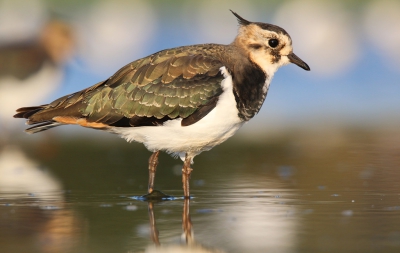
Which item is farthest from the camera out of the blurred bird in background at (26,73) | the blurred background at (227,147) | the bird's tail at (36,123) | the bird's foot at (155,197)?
the blurred bird in background at (26,73)

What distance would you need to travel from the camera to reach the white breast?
933cm

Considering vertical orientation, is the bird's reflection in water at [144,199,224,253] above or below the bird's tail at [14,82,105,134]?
below

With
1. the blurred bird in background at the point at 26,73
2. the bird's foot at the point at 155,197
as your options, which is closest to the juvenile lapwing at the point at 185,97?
the bird's foot at the point at 155,197

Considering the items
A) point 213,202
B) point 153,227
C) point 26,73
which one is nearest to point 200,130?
point 213,202

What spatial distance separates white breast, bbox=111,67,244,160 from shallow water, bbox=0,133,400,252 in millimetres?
632

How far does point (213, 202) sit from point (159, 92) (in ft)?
4.80

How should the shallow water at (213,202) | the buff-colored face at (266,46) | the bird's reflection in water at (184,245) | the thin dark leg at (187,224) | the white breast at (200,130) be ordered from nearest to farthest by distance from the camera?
the bird's reflection in water at (184,245)
the shallow water at (213,202)
the thin dark leg at (187,224)
the white breast at (200,130)
the buff-colored face at (266,46)

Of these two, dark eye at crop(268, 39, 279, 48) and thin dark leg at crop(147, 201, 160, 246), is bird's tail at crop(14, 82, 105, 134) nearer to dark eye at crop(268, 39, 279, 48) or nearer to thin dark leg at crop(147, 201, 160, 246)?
thin dark leg at crop(147, 201, 160, 246)

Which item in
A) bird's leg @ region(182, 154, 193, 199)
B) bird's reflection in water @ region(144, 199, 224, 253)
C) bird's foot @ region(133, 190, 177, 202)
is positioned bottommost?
bird's reflection in water @ region(144, 199, 224, 253)

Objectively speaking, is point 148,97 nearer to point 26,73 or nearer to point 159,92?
point 159,92

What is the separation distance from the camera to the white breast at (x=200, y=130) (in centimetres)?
933

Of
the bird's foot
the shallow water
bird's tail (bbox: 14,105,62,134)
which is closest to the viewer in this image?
the shallow water

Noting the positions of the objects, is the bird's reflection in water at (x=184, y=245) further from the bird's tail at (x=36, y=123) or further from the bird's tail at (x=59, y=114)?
the bird's tail at (x=36, y=123)

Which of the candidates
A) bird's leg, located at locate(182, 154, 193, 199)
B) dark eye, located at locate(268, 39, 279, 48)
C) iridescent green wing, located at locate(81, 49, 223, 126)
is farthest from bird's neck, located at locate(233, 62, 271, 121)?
bird's leg, located at locate(182, 154, 193, 199)
